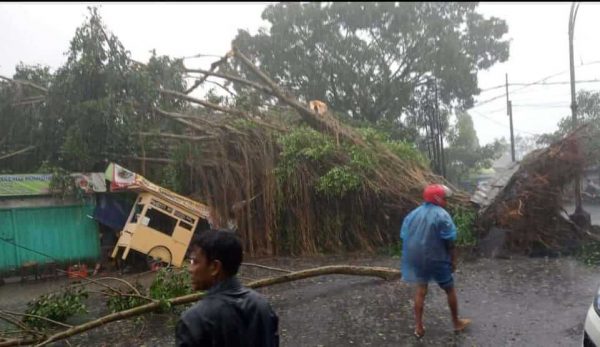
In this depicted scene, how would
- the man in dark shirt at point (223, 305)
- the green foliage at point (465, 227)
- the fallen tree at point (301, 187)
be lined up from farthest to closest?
the fallen tree at point (301, 187), the green foliage at point (465, 227), the man in dark shirt at point (223, 305)

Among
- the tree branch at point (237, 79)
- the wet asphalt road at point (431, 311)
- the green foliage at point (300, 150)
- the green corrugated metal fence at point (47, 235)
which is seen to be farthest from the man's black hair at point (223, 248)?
the tree branch at point (237, 79)

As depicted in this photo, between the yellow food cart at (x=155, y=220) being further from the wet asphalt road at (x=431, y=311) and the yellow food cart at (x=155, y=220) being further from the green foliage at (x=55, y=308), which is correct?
the green foliage at (x=55, y=308)

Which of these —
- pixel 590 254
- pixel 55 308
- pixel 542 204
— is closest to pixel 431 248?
pixel 55 308

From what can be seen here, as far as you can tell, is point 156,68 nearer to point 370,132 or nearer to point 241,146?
point 241,146

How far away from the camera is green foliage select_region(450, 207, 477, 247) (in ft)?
32.1

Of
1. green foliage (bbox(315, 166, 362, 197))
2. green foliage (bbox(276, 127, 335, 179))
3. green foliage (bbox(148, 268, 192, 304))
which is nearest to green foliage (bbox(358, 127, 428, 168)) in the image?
green foliage (bbox(276, 127, 335, 179))

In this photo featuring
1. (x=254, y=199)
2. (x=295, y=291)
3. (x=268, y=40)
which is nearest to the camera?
(x=295, y=291)

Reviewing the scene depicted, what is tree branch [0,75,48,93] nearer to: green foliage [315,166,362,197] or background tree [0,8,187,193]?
background tree [0,8,187,193]

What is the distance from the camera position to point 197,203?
419 inches

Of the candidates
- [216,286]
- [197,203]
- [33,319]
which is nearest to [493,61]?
[197,203]

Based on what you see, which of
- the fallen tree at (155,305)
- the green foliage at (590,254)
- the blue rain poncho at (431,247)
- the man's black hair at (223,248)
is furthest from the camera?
the green foliage at (590,254)

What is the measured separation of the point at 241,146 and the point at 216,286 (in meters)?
9.67

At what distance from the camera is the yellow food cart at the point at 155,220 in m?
9.96

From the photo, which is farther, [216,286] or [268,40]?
[268,40]
